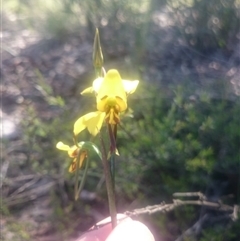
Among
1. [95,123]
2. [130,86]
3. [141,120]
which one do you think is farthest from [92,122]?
[141,120]

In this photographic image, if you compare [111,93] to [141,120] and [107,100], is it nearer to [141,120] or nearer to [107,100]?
[107,100]

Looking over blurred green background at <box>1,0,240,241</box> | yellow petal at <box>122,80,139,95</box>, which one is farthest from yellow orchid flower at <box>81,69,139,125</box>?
blurred green background at <box>1,0,240,241</box>

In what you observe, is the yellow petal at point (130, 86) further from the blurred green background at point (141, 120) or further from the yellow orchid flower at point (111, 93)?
the blurred green background at point (141, 120)

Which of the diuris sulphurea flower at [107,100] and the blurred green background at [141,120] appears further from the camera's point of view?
the blurred green background at [141,120]

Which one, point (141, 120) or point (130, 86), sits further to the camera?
point (141, 120)

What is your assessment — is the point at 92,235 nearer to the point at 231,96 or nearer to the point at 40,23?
the point at 231,96

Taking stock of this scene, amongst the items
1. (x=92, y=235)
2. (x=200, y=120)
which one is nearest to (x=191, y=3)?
(x=200, y=120)

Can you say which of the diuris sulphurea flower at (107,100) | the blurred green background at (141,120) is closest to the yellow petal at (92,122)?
the diuris sulphurea flower at (107,100)
